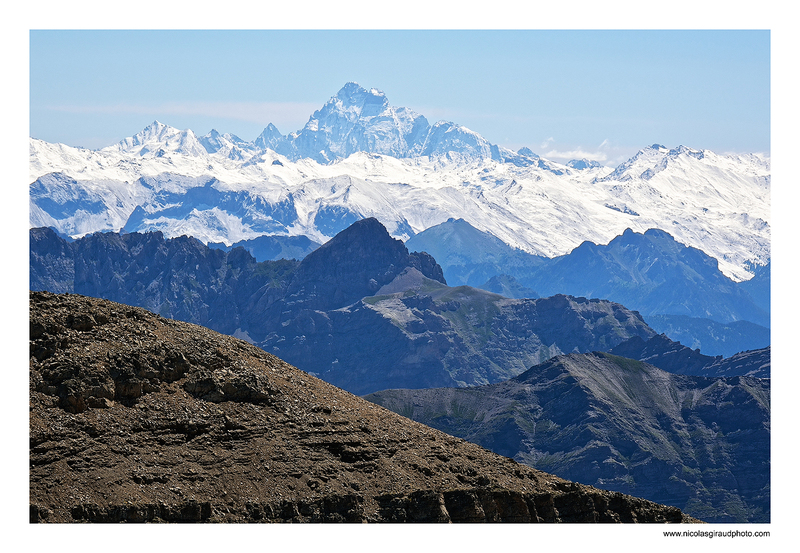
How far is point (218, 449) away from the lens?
69812 mm

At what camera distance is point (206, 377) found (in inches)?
2943

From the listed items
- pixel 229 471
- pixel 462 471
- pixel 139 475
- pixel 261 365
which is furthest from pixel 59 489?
pixel 462 471

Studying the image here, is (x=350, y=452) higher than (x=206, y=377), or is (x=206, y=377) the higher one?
(x=206, y=377)

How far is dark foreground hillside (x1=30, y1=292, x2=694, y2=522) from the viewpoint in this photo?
65188 mm

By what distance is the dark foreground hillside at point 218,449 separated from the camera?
214ft

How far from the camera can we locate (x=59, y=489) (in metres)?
63.3

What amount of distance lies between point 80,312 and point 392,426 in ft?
82.1

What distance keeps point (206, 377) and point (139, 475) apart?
1086 centimetres
